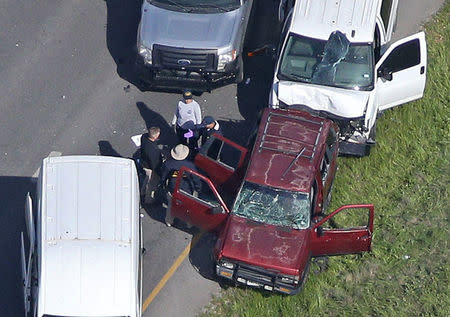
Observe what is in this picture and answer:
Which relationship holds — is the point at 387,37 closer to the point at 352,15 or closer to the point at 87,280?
the point at 352,15

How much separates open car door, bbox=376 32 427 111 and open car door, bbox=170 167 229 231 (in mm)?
3808

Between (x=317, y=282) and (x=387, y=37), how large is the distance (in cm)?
515

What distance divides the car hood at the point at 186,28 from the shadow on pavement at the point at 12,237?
137 inches

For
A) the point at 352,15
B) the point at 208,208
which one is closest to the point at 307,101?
the point at 352,15

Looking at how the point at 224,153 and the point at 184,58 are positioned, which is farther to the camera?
the point at 184,58

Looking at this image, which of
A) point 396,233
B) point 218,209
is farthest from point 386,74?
point 218,209

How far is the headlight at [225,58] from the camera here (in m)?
17.1

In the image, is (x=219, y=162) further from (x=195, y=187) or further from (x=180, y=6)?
(x=180, y=6)

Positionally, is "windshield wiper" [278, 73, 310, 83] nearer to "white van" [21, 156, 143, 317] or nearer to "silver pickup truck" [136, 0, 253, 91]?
"silver pickup truck" [136, 0, 253, 91]

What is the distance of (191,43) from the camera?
55.9 feet

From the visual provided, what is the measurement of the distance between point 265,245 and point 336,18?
4.78 metres

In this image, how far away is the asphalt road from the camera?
15578 millimetres

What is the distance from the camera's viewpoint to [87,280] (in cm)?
1318

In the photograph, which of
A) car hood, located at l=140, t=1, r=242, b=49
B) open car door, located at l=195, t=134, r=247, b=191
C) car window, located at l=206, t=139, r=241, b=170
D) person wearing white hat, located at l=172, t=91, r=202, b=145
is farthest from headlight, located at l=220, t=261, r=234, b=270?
car hood, located at l=140, t=1, r=242, b=49
